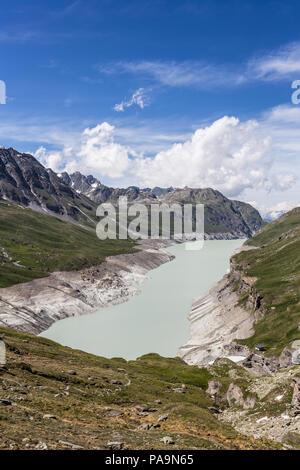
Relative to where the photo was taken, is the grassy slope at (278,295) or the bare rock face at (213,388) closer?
the bare rock face at (213,388)

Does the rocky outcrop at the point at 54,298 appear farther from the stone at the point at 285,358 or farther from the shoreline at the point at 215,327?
the stone at the point at 285,358

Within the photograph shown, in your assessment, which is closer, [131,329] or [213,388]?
[213,388]

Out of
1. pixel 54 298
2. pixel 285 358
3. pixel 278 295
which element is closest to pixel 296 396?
pixel 285 358

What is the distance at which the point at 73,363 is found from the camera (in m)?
64.6

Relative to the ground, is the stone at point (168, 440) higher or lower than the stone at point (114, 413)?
higher

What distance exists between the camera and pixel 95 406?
40.9 m

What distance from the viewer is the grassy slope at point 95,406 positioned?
960 inches

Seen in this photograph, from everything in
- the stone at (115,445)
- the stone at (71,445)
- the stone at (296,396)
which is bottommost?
the stone at (296,396)

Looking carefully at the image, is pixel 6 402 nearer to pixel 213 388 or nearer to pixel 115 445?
pixel 115 445

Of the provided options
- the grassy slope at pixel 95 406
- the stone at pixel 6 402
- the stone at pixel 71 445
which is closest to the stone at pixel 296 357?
the grassy slope at pixel 95 406

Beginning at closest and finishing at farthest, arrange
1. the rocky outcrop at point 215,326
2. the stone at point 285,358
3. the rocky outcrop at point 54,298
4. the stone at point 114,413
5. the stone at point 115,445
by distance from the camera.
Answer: the stone at point 115,445 < the stone at point 114,413 < the stone at point 285,358 < the rocky outcrop at point 215,326 < the rocky outcrop at point 54,298
